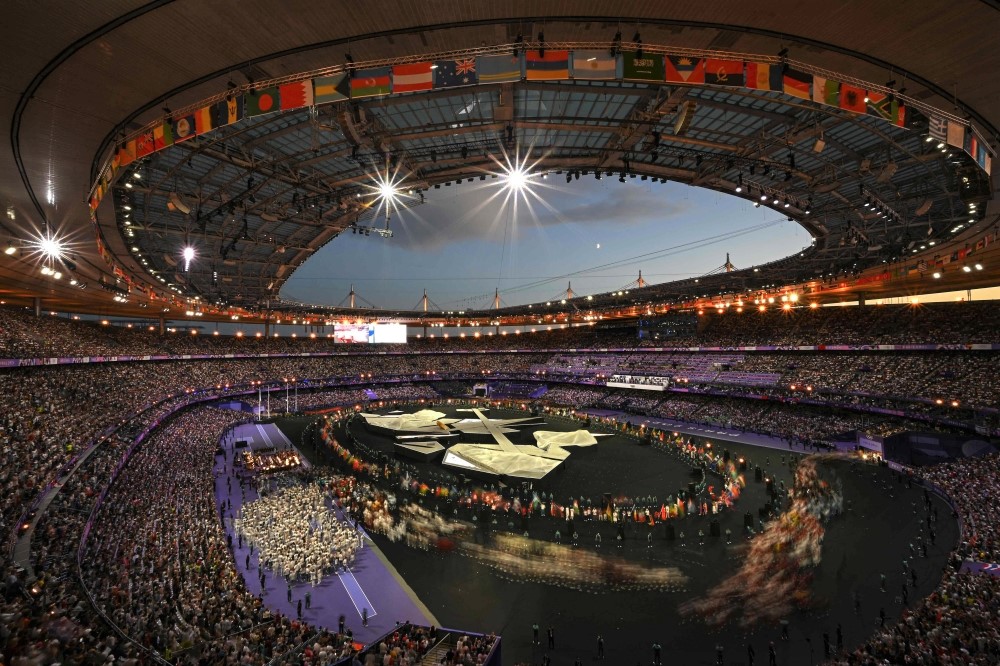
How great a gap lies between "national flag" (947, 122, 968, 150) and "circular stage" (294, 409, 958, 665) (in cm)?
1267

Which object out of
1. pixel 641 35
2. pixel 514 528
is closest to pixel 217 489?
pixel 514 528

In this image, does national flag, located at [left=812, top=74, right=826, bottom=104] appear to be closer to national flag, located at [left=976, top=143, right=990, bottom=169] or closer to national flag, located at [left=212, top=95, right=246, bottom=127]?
national flag, located at [left=976, top=143, right=990, bottom=169]

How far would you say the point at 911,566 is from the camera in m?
16.3

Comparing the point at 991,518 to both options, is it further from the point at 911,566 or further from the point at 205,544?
the point at 205,544

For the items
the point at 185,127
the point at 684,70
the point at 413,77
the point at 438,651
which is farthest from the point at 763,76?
the point at 438,651

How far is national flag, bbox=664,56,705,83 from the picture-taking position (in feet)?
25.8

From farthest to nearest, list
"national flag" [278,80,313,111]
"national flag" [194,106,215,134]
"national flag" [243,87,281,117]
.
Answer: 1. "national flag" [194,106,215,134]
2. "national flag" [243,87,281,117]
3. "national flag" [278,80,313,111]

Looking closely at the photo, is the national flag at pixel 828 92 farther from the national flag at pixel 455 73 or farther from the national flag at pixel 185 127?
the national flag at pixel 185 127

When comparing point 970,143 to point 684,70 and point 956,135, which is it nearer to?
point 956,135

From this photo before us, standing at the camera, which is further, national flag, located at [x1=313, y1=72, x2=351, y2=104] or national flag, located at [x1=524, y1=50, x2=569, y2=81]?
national flag, located at [x1=313, y1=72, x2=351, y2=104]

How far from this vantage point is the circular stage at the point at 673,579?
12586mm

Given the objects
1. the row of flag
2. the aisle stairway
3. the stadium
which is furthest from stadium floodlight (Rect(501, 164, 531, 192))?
the aisle stairway

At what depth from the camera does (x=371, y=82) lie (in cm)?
801

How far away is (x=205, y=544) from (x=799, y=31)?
75.1ft
